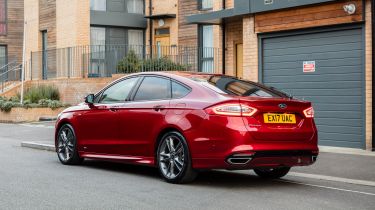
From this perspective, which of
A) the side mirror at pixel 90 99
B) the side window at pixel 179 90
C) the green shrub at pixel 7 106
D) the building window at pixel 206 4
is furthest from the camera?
the building window at pixel 206 4

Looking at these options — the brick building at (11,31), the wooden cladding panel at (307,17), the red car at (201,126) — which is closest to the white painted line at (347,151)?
the wooden cladding panel at (307,17)

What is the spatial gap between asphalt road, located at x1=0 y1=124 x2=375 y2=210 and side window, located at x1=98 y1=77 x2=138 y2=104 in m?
1.11

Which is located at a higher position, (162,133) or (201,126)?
(201,126)

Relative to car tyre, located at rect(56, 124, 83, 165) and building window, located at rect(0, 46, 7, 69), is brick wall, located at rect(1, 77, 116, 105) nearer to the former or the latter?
building window, located at rect(0, 46, 7, 69)

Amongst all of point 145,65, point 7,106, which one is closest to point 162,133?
point 145,65

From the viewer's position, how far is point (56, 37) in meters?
29.4

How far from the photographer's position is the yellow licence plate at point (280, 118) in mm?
8773

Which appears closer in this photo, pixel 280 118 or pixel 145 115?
pixel 280 118

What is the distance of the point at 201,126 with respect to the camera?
8766mm

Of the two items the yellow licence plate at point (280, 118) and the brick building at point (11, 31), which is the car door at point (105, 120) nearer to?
the yellow licence plate at point (280, 118)

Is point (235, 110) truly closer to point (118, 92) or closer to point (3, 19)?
point (118, 92)

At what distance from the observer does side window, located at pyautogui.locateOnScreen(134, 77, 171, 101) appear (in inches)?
382

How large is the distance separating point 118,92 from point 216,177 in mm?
2059

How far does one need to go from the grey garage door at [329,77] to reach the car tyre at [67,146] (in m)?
5.99
